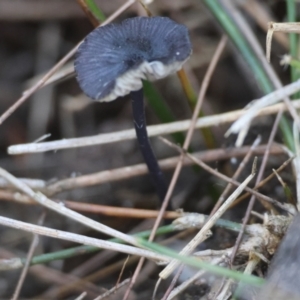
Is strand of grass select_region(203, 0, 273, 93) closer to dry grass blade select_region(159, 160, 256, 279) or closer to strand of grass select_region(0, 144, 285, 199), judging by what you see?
strand of grass select_region(0, 144, 285, 199)

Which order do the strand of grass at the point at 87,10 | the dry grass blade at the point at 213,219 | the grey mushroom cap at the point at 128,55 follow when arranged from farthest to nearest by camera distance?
1. the strand of grass at the point at 87,10
2. the dry grass blade at the point at 213,219
3. the grey mushroom cap at the point at 128,55

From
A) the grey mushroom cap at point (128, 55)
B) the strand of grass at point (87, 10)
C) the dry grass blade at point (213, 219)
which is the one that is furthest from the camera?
the strand of grass at point (87, 10)

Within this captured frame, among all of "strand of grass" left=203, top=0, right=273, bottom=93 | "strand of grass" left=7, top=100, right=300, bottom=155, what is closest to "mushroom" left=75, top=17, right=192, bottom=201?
"strand of grass" left=7, top=100, right=300, bottom=155

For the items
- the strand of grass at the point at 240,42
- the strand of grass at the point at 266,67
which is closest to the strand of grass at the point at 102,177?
the strand of grass at the point at 266,67

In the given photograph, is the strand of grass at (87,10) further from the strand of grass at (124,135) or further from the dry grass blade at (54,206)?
the dry grass blade at (54,206)

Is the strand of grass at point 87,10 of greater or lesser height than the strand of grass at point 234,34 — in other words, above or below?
above

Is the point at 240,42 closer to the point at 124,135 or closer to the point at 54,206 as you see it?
the point at 124,135

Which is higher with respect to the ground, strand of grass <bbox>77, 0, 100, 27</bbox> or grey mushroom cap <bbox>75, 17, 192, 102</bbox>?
strand of grass <bbox>77, 0, 100, 27</bbox>

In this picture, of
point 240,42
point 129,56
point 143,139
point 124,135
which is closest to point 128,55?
point 129,56
